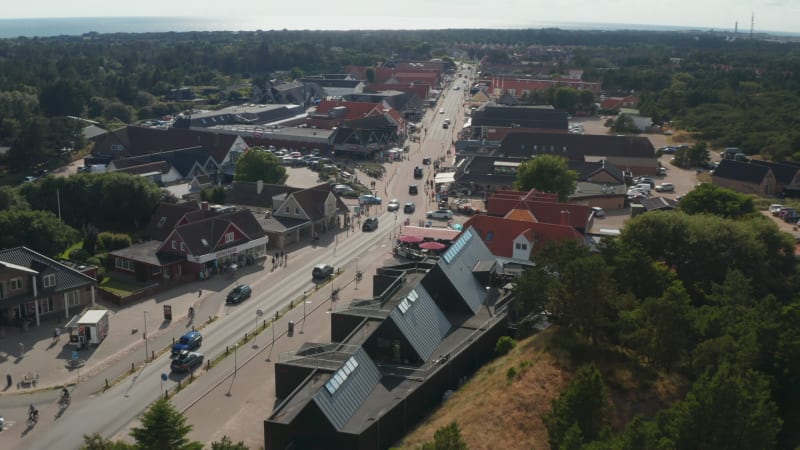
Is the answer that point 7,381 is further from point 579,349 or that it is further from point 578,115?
point 578,115

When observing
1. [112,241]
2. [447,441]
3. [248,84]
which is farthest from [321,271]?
[248,84]

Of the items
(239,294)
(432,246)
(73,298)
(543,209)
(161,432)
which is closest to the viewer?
(161,432)

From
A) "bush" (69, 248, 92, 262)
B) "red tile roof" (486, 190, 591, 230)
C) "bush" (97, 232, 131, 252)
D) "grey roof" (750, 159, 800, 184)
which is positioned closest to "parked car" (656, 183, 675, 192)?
"grey roof" (750, 159, 800, 184)

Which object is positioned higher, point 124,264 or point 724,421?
point 724,421

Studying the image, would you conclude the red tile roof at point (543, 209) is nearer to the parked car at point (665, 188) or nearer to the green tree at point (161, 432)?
the parked car at point (665, 188)

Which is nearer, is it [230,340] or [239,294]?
[230,340]

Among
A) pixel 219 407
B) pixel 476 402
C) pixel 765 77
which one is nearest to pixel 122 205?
Answer: pixel 219 407

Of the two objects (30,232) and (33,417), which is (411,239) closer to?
(30,232)

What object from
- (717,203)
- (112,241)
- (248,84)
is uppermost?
(248,84)
